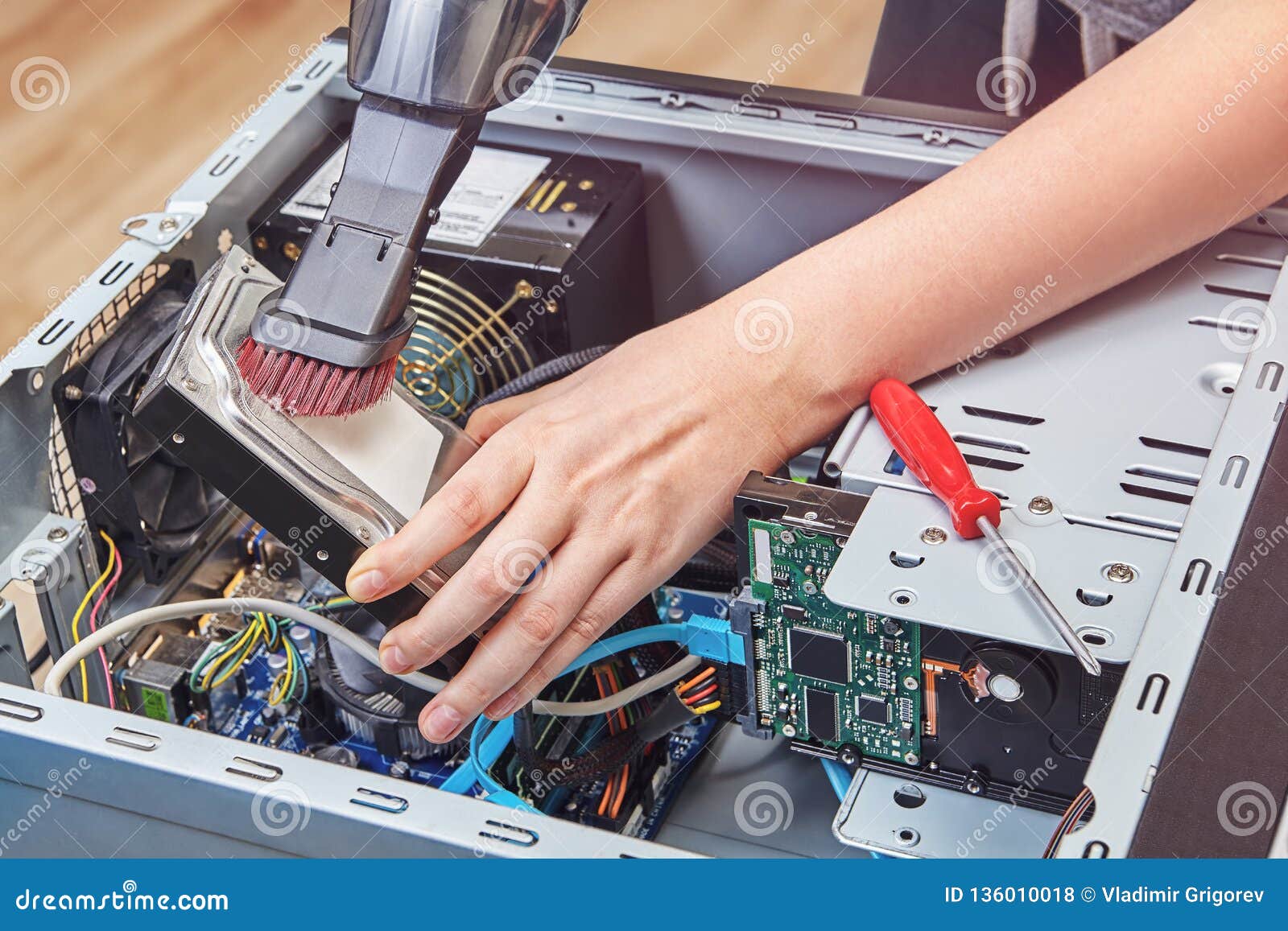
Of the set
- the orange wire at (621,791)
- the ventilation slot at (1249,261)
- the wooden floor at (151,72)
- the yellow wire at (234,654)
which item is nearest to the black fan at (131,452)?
the yellow wire at (234,654)

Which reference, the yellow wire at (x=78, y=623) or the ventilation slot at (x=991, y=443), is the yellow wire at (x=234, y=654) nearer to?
the yellow wire at (x=78, y=623)

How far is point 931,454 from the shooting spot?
0.91 metres

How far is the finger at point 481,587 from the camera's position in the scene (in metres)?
0.92

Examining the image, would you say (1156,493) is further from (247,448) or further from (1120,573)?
(247,448)

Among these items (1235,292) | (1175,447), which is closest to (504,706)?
(1175,447)

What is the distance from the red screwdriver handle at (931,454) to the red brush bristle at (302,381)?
0.35 m

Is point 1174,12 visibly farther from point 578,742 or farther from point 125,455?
point 125,455

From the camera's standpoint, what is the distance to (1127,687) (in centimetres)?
75

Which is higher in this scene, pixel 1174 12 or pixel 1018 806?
pixel 1174 12

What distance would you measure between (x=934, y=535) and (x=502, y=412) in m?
0.37

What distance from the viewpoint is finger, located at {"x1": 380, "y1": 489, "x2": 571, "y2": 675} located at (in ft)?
3.03

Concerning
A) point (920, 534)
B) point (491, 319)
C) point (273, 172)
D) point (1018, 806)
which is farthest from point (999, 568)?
point (273, 172)

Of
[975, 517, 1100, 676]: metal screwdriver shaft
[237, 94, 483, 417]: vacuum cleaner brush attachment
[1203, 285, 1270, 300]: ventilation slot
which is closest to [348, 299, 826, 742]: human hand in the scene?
[237, 94, 483, 417]: vacuum cleaner brush attachment

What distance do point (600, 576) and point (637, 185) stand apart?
49cm
